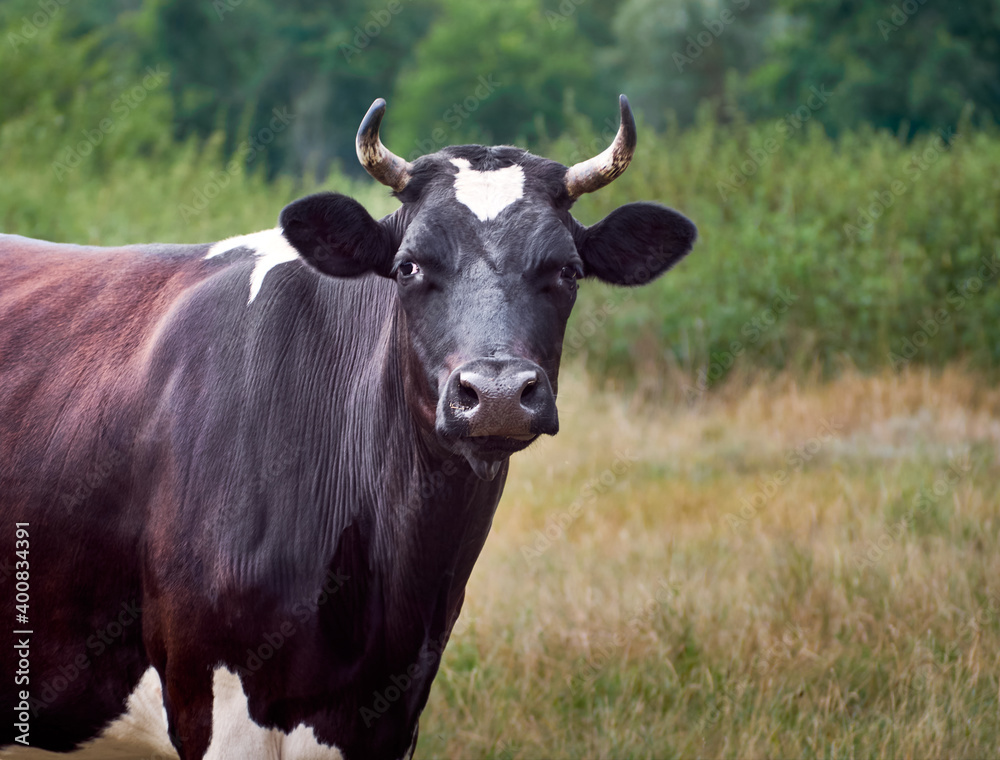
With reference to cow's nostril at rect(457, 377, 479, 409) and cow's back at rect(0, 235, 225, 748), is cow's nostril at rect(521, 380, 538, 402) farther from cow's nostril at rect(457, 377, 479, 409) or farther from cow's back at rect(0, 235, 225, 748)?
cow's back at rect(0, 235, 225, 748)

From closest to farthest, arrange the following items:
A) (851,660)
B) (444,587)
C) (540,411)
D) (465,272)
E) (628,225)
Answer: (540,411) → (465,272) → (444,587) → (628,225) → (851,660)

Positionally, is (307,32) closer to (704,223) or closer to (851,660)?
(704,223)

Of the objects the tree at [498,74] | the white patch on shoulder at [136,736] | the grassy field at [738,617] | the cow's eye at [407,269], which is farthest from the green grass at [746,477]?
the tree at [498,74]

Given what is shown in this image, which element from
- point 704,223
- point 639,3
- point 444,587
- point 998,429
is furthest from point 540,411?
point 639,3

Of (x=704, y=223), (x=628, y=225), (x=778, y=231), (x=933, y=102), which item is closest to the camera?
(x=628, y=225)

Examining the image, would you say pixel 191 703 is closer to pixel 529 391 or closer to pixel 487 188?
pixel 529 391

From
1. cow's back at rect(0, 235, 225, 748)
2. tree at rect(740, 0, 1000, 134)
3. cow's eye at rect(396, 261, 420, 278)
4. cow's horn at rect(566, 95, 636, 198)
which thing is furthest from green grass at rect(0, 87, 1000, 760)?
tree at rect(740, 0, 1000, 134)

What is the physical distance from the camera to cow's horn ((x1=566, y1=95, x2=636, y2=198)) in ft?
10.0

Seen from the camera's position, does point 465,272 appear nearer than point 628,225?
Yes

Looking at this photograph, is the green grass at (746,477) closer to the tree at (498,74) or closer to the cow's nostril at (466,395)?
the cow's nostril at (466,395)

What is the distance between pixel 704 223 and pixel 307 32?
31872 millimetres

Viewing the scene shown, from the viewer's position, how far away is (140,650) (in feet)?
9.89

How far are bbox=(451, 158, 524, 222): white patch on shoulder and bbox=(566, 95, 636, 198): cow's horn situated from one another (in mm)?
177

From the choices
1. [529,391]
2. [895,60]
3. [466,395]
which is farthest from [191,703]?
[895,60]
